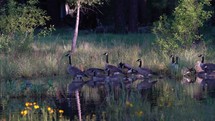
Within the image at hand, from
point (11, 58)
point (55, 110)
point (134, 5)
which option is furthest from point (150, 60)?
point (134, 5)

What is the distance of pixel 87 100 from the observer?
49.0 ft

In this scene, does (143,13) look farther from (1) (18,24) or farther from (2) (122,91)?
(2) (122,91)

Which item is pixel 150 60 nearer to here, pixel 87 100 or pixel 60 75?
pixel 60 75

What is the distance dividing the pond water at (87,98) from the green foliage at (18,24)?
466 centimetres

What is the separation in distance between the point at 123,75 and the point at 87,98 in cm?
410

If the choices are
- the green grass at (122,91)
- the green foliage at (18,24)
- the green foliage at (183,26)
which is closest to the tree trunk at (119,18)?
the green grass at (122,91)

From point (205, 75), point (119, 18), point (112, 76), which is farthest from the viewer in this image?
point (119, 18)

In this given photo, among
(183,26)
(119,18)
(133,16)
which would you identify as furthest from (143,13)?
(183,26)

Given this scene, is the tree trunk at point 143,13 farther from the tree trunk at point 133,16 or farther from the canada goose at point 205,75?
the canada goose at point 205,75

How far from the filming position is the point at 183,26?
2102cm

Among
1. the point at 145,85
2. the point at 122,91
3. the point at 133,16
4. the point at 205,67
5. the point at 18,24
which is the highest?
the point at 18,24

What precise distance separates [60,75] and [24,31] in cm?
401

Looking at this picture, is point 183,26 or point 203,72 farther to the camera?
point 183,26

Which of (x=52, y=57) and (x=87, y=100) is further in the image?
(x=52, y=57)
